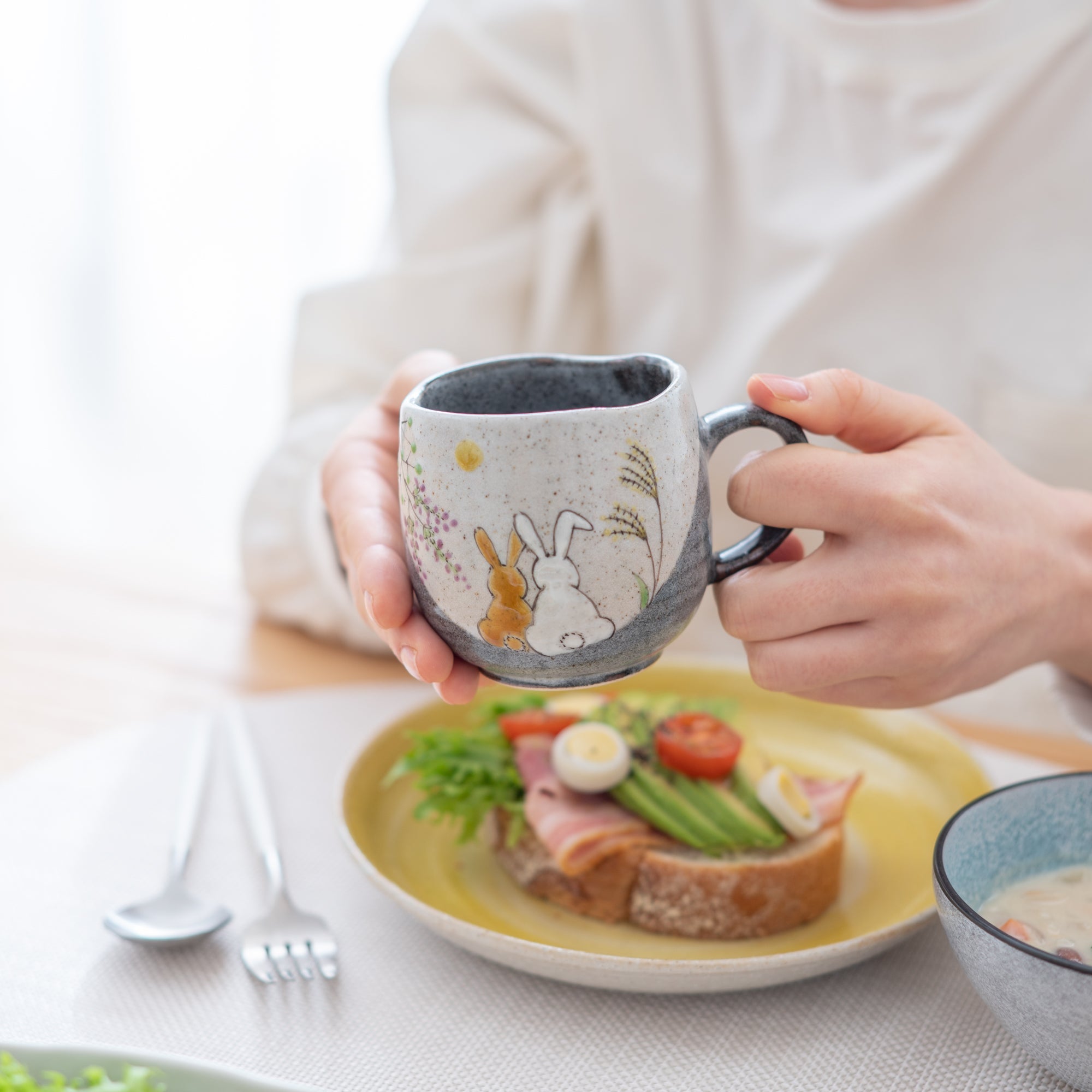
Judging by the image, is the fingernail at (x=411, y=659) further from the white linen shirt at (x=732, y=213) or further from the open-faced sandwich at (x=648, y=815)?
the white linen shirt at (x=732, y=213)

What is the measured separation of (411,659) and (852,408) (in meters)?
0.35

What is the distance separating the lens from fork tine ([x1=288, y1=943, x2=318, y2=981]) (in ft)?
2.59

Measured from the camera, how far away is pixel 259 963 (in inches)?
31.1

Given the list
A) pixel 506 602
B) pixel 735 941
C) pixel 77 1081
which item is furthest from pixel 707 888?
pixel 77 1081

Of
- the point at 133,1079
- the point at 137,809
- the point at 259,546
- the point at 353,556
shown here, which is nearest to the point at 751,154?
the point at 259,546

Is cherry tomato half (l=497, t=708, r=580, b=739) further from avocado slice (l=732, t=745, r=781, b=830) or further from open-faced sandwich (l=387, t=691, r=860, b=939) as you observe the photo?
avocado slice (l=732, t=745, r=781, b=830)

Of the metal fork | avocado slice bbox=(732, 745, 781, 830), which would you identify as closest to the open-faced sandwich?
avocado slice bbox=(732, 745, 781, 830)

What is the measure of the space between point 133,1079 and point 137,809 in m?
0.52

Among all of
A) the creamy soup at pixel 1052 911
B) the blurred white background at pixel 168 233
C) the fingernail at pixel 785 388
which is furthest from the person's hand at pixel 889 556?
the blurred white background at pixel 168 233

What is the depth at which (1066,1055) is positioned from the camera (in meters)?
0.62

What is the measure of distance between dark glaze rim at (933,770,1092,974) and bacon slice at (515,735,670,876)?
0.27m

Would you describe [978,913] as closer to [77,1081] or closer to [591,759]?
[591,759]

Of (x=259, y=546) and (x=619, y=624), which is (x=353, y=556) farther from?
(x=259, y=546)

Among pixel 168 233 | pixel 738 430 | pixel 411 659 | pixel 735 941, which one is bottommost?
pixel 735 941
